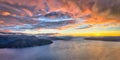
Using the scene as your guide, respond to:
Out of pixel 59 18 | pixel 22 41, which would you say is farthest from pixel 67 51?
pixel 22 41

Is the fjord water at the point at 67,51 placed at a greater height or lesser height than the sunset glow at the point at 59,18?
lesser

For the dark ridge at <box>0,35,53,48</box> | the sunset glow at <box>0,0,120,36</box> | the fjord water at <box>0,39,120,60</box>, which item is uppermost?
the sunset glow at <box>0,0,120,36</box>

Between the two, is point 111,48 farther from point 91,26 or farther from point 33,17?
point 33,17

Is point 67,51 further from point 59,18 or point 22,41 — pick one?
point 22,41

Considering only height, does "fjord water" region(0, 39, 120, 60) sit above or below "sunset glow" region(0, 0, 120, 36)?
below

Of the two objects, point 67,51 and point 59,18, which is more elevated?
point 59,18
